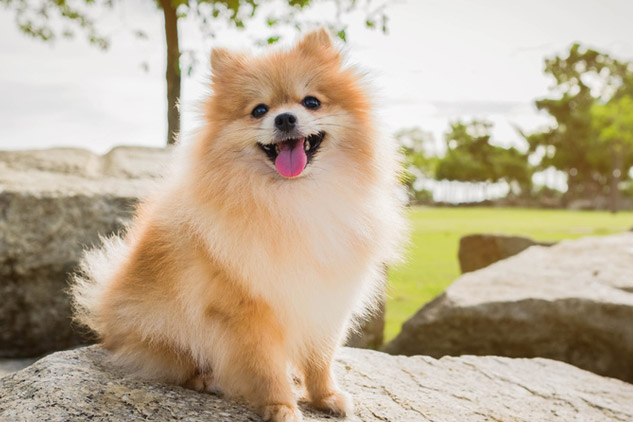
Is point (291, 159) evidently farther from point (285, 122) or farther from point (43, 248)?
point (43, 248)

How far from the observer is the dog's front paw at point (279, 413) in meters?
2.15

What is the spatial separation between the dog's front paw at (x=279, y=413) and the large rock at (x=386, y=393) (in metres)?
0.06

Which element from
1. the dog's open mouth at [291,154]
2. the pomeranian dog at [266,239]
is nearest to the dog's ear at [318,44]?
the pomeranian dog at [266,239]

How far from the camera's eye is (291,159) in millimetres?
2240

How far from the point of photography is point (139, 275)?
8.07 feet

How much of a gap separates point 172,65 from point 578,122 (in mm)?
37817

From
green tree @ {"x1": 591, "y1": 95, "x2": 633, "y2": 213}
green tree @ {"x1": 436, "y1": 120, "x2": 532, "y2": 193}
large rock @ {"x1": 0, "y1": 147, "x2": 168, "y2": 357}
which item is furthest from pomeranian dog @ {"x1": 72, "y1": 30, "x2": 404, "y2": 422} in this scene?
green tree @ {"x1": 436, "y1": 120, "x2": 532, "y2": 193}

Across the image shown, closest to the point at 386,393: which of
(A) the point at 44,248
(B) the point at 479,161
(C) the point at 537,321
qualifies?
(C) the point at 537,321

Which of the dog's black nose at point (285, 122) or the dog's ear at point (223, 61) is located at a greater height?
the dog's ear at point (223, 61)

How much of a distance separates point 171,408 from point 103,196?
2.90 m

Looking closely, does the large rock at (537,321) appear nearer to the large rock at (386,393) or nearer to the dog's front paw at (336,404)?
the large rock at (386,393)

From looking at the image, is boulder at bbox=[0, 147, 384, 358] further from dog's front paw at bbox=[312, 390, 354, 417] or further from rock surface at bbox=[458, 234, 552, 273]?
rock surface at bbox=[458, 234, 552, 273]

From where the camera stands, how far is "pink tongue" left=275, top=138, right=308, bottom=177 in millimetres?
2232

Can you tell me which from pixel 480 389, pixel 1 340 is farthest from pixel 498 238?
pixel 1 340
